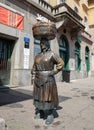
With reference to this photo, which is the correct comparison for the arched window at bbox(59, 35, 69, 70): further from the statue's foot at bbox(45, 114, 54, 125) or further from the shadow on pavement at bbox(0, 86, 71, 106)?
the statue's foot at bbox(45, 114, 54, 125)

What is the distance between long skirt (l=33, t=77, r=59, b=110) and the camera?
4.59 meters

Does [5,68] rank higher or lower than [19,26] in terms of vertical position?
lower

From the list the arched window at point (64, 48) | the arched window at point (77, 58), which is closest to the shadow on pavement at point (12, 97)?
the arched window at point (64, 48)

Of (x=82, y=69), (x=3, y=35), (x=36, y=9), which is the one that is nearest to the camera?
(x=3, y=35)

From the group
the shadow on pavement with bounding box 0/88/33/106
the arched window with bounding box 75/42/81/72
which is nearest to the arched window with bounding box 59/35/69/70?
the arched window with bounding box 75/42/81/72

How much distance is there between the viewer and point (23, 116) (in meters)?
5.27

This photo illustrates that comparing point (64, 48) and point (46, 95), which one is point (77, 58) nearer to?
point (64, 48)

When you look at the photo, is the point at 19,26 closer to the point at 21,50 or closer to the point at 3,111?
the point at 21,50

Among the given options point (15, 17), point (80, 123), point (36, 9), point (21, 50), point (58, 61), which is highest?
point (36, 9)

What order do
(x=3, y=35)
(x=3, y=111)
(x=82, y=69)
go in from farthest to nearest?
1. (x=82, y=69)
2. (x=3, y=35)
3. (x=3, y=111)

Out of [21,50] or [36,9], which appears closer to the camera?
[21,50]

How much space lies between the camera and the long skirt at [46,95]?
4.59 meters

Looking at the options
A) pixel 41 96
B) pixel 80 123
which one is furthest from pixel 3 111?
pixel 80 123

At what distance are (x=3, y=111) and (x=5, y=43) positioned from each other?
707 centimetres
